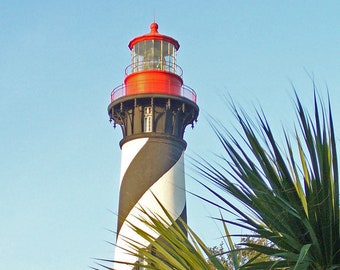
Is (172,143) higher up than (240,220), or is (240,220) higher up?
(172,143)

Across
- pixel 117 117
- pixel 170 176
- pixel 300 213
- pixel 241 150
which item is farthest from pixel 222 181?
pixel 117 117

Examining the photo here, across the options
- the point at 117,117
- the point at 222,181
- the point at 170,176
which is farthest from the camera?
the point at 117,117

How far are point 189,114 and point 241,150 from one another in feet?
49.7

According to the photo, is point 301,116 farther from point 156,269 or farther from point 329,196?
point 156,269

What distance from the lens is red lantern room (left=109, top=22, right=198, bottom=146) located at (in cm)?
2027

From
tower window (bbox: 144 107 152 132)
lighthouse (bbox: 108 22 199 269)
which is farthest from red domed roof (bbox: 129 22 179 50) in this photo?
tower window (bbox: 144 107 152 132)

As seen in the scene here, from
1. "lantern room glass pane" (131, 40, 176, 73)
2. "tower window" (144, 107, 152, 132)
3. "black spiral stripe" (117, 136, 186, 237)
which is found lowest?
"black spiral stripe" (117, 136, 186, 237)

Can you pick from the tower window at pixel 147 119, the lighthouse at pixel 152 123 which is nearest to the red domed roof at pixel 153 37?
the lighthouse at pixel 152 123

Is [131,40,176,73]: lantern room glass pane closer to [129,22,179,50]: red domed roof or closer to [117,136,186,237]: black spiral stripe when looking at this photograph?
[129,22,179,50]: red domed roof

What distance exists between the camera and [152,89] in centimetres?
2031

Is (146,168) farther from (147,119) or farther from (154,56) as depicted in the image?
(154,56)

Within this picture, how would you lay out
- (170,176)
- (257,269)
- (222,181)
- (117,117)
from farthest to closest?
(117,117)
(170,176)
(222,181)
(257,269)

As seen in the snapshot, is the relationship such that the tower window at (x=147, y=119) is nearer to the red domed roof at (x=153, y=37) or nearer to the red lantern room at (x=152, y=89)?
the red lantern room at (x=152, y=89)

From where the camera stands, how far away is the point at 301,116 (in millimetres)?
5672
